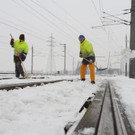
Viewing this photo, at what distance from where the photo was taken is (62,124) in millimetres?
1018

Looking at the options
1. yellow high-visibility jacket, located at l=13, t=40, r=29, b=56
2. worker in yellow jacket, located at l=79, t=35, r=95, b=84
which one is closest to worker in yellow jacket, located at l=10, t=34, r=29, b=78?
yellow high-visibility jacket, located at l=13, t=40, r=29, b=56

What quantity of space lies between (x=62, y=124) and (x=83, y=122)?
0.54 ft

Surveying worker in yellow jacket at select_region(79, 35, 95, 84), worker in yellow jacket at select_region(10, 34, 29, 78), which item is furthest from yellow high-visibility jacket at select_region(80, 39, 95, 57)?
worker in yellow jacket at select_region(10, 34, 29, 78)

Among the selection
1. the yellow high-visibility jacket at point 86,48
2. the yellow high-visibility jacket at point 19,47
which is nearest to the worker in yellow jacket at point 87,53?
the yellow high-visibility jacket at point 86,48

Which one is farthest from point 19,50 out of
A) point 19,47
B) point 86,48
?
point 86,48

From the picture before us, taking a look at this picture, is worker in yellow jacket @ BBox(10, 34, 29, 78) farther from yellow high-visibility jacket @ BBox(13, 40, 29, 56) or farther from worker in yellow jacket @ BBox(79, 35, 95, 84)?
worker in yellow jacket @ BBox(79, 35, 95, 84)

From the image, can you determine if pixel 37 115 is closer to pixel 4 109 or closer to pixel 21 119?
pixel 21 119

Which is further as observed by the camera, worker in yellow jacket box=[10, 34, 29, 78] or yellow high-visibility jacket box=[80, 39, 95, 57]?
worker in yellow jacket box=[10, 34, 29, 78]

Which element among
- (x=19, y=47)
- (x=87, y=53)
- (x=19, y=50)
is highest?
(x=19, y=47)

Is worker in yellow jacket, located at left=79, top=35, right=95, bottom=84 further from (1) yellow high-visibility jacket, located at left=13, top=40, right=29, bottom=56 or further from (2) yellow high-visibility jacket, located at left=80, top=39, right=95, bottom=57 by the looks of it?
(1) yellow high-visibility jacket, located at left=13, top=40, right=29, bottom=56

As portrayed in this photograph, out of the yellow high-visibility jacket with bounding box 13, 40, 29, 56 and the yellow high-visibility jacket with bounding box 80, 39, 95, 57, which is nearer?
the yellow high-visibility jacket with bounding box 80, 39, 95, 57

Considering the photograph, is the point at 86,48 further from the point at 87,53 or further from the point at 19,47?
the point at 19,47

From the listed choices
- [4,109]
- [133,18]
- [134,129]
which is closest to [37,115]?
[4,109]

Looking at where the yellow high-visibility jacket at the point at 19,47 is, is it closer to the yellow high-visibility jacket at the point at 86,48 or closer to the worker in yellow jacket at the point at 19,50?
the worker in yellow jacket at the point at 19,50
